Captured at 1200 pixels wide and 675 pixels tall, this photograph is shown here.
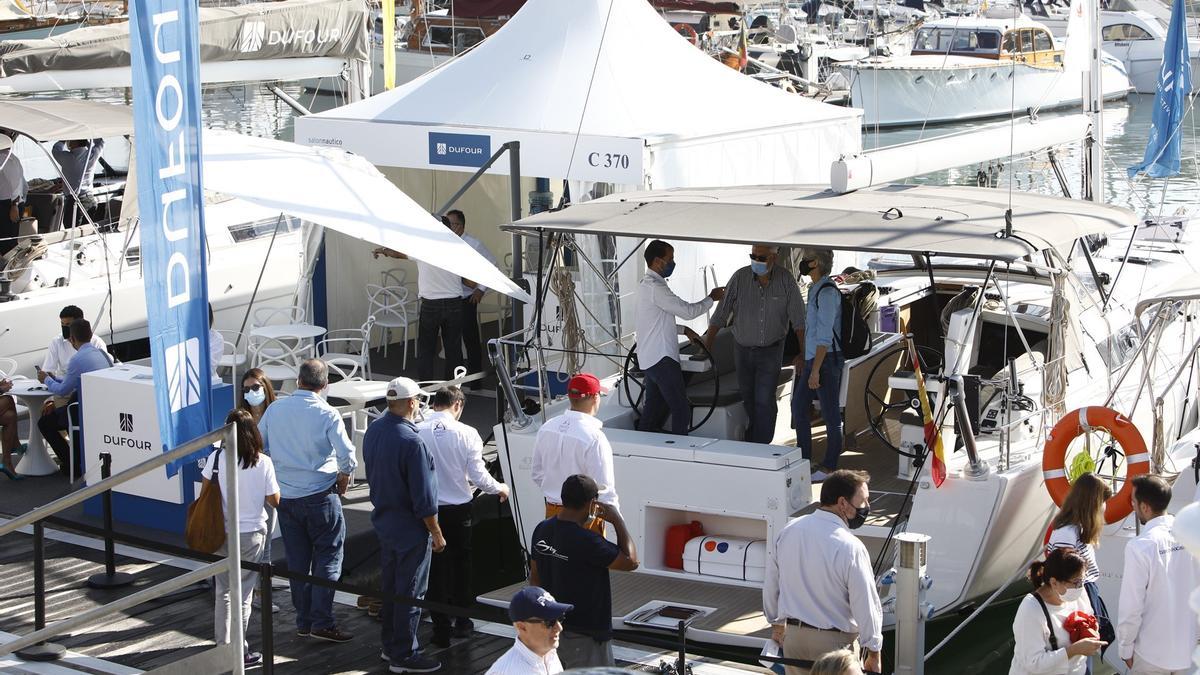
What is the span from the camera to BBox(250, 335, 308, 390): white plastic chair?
36.9ft

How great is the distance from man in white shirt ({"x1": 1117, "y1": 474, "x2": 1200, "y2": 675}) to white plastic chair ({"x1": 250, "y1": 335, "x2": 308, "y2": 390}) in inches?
254

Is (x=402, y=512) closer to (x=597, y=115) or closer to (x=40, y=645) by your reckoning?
(x=40, y=645)

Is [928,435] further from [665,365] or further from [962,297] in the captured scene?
[962,297]

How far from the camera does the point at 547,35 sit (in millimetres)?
13281

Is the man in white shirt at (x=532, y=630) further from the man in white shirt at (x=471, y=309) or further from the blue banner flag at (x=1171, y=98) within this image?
the blue banner flag at (x=1171, y=98)

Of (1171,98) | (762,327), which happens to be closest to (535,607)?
(762,327)

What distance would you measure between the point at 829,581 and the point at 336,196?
4.72 m

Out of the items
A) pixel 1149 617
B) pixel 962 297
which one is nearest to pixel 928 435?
pixel 1149 617

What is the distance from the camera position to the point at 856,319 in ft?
30.7

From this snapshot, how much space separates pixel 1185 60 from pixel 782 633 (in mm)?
12307

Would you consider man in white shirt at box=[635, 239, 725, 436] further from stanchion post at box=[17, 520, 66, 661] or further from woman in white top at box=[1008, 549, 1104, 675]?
stanchion post at box=[17, 520, 66, 661]

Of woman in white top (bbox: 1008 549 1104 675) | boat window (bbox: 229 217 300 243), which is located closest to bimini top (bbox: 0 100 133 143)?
boat window (bbox: 229 217 300 243)

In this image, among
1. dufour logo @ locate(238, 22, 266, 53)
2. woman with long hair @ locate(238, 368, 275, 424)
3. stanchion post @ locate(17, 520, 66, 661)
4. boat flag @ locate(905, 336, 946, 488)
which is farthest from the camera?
dufour logo @ locate(238, 22, 266, 53)

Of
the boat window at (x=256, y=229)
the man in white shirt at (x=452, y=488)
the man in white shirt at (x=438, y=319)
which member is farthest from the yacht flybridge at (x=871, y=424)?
the boat window at (x=256, y=229)
